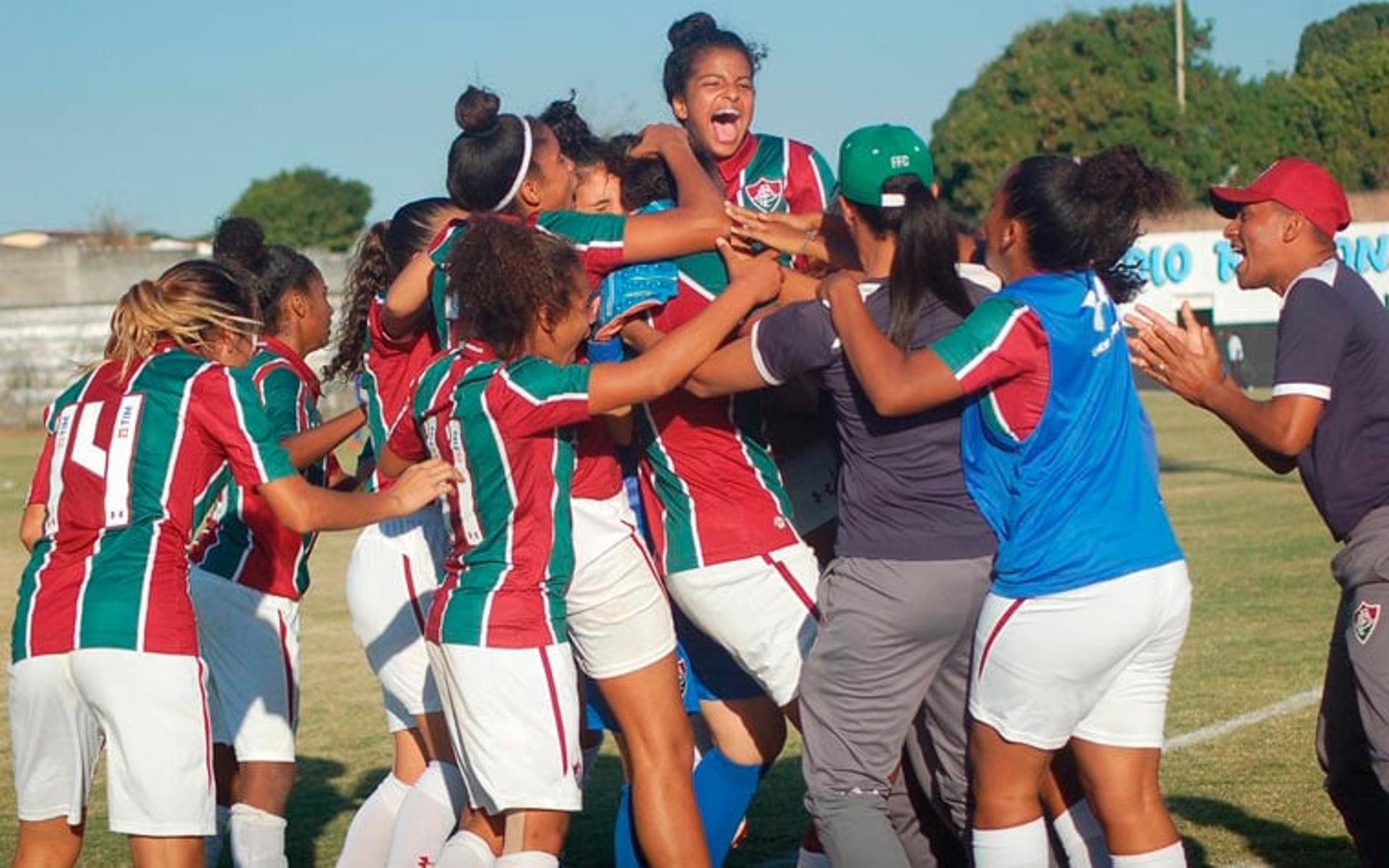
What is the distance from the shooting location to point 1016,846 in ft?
16.6

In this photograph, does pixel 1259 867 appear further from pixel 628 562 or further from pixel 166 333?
pixel 166 333

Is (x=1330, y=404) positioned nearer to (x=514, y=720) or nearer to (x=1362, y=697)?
(x=1362, y=697)

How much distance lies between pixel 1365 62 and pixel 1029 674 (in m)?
58.9

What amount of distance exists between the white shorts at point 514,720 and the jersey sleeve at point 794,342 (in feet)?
3.26

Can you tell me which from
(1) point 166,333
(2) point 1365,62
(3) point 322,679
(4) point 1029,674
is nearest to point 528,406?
(1) point 166,333

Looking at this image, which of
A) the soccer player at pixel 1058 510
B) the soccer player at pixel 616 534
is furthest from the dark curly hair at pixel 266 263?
the soccer player at pixel 1058 510

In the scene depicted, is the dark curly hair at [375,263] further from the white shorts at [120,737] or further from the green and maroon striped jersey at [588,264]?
the white shorts at [120,737]

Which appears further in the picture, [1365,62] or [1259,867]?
[1365,62]

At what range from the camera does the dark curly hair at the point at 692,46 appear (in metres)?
6.34

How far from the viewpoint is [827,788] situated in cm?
526

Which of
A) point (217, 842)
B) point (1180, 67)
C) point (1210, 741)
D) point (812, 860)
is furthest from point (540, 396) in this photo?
point (1180, 67)

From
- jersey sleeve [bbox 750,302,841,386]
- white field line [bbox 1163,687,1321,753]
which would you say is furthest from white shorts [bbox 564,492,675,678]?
white field line [bbox 1163,687,1321,753]

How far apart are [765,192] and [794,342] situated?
52.4 inches

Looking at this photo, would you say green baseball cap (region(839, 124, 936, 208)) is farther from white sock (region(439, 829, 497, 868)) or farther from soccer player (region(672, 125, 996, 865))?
white sock (region(439, 829, 497, 868))
